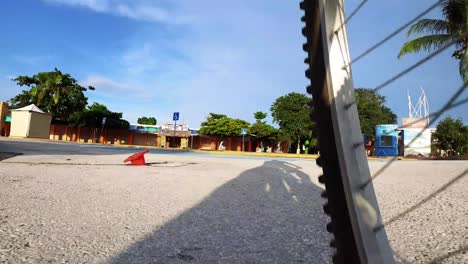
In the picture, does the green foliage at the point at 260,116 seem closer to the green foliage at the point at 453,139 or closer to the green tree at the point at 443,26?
the green foliage at the point at 453,139

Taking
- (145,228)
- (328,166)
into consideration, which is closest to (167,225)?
(145,228)

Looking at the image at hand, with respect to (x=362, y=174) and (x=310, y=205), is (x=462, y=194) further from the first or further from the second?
(x=362, y=174)

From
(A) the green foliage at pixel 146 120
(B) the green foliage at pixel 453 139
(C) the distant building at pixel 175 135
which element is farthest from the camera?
(A) the green foliage at pixel 146 120

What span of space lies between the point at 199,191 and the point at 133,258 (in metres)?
2.82

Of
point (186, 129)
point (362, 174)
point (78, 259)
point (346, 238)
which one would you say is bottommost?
point (78, 259)

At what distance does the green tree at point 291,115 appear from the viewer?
3567cm

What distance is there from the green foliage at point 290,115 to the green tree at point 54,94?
78.2 ft

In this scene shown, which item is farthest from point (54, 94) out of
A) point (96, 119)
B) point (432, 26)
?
point (432, 26)

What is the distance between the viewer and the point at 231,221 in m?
3.11

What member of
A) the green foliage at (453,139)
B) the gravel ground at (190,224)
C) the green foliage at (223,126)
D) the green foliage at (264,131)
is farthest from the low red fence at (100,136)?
the gravel ground at (190,224)

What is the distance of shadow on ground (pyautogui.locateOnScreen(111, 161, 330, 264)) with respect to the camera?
7.00 ft

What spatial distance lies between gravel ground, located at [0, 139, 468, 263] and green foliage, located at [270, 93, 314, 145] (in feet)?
100

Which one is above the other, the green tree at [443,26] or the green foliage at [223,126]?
the green tree at [443,26]

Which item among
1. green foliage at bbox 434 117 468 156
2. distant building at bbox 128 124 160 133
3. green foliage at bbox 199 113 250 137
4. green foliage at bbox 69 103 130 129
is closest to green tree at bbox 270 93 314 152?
green foliage at bbox 199 113 250 137
